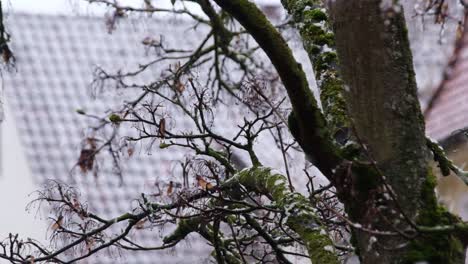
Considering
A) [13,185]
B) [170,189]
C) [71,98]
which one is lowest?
[170,189]

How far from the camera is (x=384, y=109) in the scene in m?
3.06

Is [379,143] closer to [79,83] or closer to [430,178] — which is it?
[430,178]

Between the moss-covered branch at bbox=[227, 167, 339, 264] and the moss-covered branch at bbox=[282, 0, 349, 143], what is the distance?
12.5 inches

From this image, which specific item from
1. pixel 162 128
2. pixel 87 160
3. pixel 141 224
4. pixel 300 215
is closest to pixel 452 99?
pixel 87 160

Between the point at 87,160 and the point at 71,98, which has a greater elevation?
the point at 71,98

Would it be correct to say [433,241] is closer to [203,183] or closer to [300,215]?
[300,215]

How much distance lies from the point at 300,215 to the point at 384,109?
545 millimetres

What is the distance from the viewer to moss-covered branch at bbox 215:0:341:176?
9.98 ft

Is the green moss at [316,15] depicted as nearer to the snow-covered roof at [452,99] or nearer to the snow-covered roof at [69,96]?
the snow-covered roof at [452,99]

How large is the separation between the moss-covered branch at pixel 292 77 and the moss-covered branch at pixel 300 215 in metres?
0.33

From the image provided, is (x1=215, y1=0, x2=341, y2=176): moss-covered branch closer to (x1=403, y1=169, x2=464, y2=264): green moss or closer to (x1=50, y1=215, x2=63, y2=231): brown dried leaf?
(x1=403, y1=169, x2=464, y2=264): green moss

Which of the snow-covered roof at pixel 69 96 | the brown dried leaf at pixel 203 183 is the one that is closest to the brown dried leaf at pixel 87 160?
the brown dried leaf at pixel 203 183

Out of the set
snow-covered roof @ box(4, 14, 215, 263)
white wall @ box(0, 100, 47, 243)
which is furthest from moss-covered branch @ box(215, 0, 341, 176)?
snow-covered roof @ box(4, 14, 215, 263)

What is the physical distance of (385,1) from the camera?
9.43ft
